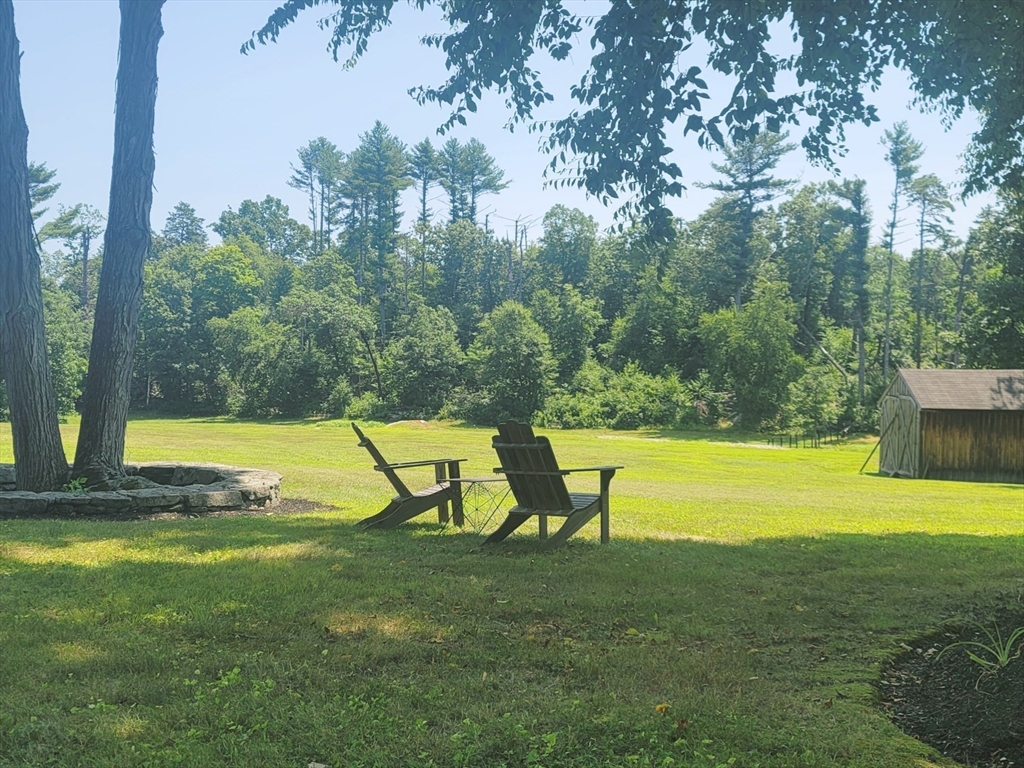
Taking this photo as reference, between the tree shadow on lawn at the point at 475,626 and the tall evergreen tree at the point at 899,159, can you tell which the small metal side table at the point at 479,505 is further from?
the tall evergreen tree at the point at 899,159

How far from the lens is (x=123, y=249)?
36.1 ft

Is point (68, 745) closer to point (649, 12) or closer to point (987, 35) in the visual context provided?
point (649, 12)

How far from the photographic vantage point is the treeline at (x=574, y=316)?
163 feet

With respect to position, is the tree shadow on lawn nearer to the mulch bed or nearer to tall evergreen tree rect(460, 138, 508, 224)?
the mulch bed

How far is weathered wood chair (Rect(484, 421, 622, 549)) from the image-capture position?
24.2 ft

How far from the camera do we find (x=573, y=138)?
748cm

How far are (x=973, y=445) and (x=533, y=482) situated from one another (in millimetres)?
25012

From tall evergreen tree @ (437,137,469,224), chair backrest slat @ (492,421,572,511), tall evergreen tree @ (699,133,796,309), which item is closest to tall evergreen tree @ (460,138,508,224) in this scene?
tall evergreen tree @ (437,137,469,224)

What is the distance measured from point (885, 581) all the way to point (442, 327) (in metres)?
52.9

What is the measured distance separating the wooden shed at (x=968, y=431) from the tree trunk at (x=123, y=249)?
24569 millimetres

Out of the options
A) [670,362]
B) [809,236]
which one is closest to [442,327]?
[670,362]

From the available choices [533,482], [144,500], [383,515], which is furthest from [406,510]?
[144,500]

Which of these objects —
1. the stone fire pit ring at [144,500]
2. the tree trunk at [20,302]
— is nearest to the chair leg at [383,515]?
the stone fire pit ring at [144,500]

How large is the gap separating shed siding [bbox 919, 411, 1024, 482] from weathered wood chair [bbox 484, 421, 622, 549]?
23.7 m
